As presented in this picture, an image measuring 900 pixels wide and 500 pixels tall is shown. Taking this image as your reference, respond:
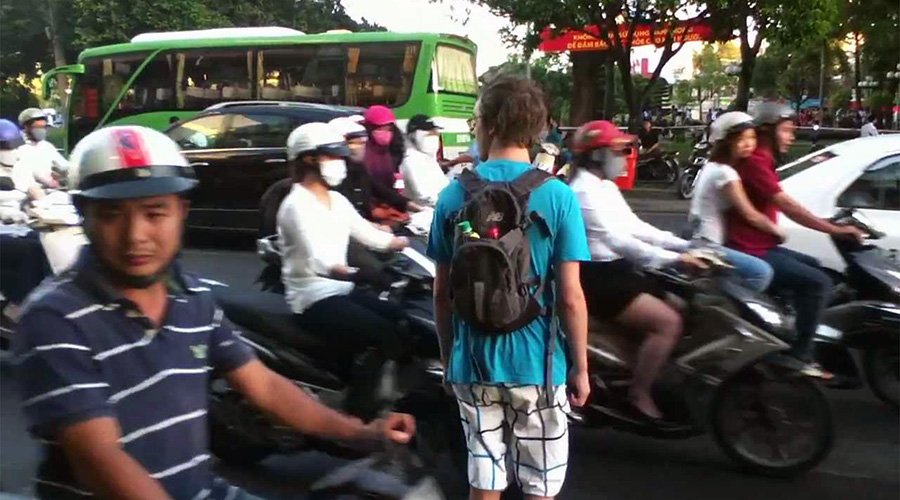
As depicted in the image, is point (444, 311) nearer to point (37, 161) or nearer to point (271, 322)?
point (271, 322)

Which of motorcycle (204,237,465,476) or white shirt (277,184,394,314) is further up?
white shirt (277,184,394,314)

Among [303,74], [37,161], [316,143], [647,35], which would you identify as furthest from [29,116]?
[647,35]

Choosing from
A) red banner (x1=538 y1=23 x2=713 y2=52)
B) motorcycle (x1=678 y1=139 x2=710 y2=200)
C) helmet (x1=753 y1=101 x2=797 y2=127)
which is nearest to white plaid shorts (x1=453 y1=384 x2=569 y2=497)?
helmet (x1=753 y1=101 x2=797 y2=127)

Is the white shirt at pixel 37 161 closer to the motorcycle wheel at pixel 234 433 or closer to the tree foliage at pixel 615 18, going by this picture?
the motorcycle wheel at pixel 234 433

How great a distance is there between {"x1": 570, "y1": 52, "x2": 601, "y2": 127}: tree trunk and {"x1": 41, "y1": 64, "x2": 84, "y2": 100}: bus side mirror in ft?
33.1

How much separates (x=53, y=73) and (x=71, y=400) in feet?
59.5

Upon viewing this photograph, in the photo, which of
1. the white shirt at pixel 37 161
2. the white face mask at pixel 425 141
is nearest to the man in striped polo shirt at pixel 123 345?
the white shirt at pixel 37 161

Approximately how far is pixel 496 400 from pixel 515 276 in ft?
1.28

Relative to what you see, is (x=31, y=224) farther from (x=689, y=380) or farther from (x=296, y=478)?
(x=689, y=380)

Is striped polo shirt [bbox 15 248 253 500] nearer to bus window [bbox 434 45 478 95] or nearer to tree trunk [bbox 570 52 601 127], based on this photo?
bus window [bbox 434 45 478 95]

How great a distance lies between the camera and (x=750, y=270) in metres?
4.76

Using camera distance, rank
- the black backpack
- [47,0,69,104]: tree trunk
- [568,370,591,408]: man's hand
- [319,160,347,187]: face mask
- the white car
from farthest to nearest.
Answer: [47,0,69,104]: tree trunk
the white car
[319,160,347,187]: face mask
[568,370,591,408]: man's hand
the black backpack

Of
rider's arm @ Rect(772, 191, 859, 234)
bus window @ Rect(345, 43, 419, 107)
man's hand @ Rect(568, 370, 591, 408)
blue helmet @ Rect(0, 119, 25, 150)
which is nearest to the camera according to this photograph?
man's hand @ Rect(568, 370, 591, 408)

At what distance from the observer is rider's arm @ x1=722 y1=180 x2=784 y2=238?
194 inches
